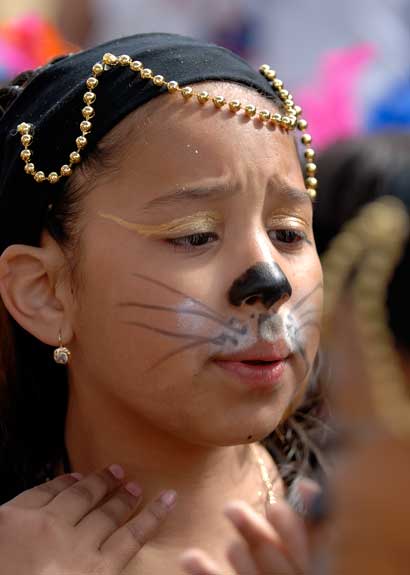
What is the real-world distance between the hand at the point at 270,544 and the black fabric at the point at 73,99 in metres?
0.94

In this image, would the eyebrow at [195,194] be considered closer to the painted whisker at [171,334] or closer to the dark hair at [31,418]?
the painted whisker at [171,334]

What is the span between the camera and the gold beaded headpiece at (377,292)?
7.33 ft

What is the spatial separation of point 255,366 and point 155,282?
0.29m

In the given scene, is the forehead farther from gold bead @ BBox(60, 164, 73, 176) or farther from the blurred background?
the blurred background

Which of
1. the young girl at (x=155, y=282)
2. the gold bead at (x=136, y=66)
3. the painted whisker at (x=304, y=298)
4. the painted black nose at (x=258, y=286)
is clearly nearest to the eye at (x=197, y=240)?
the young girl at (x=155, y=282)

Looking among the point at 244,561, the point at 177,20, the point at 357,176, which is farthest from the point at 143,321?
the point at 177,20

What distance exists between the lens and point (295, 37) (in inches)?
303

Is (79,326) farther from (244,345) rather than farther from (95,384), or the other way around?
(244,345)

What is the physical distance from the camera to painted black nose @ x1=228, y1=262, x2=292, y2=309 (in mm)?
2564

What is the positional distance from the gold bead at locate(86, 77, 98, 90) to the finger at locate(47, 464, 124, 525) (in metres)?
0.92

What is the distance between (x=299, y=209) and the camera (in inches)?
110

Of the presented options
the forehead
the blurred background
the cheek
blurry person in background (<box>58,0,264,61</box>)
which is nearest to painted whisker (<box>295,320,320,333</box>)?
the cheek

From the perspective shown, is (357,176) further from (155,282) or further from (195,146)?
(155,282)

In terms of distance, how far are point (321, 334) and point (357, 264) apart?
310 millimetres
